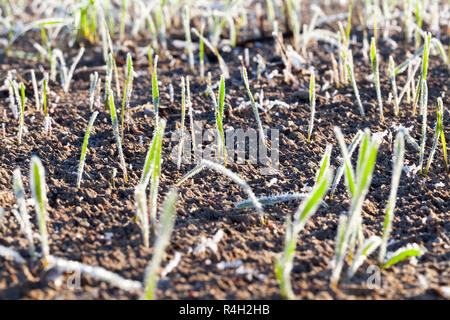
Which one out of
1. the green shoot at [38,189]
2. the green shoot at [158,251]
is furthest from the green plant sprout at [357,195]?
the green shoot at [38,189]

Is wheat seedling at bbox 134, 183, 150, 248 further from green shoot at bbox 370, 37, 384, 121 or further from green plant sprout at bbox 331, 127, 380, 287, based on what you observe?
green shoot at bbox 370, 37, 384, 121

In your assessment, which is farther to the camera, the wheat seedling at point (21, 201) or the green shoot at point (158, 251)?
the wheat seedling at point (21, 201)

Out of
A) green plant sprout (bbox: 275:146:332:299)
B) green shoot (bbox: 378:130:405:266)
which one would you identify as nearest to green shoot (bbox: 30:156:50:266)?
green plant sprout (bbox: 275:146:332:299)

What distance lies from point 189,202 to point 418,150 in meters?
0.65

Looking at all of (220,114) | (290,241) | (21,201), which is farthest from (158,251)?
(220,114)

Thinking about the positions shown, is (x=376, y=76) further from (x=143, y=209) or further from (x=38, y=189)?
(x=38, y=189)

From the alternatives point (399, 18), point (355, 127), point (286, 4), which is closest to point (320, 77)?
point (355, 127)

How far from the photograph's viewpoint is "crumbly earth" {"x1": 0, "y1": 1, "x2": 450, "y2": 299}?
3.27 feet

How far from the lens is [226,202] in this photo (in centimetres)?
127

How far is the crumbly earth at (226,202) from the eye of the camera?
3.27ft

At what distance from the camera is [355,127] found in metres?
1.56

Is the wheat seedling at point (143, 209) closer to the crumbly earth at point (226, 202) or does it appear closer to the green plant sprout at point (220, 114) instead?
the crumbly earth at point (226, 202)

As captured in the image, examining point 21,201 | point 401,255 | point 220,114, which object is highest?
point 220,114

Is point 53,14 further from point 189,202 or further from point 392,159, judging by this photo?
point 392,159
